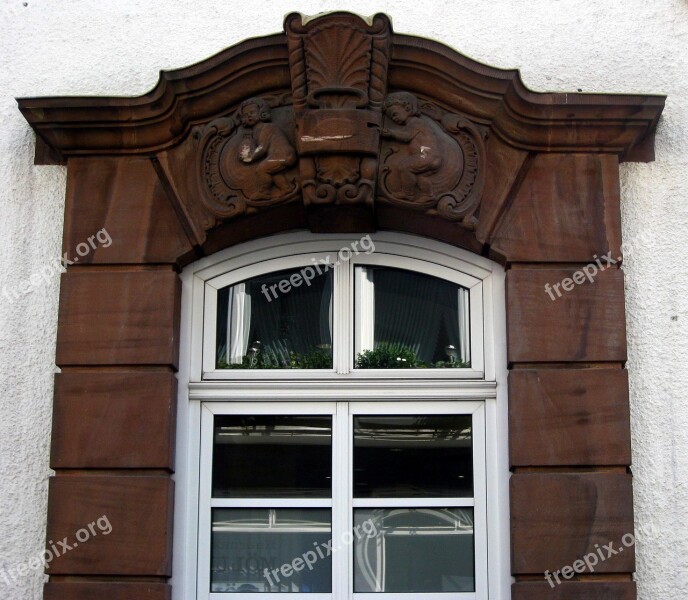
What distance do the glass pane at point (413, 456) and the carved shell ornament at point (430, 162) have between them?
3.01 feet

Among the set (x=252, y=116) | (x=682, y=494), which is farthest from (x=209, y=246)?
(x=682, y=494)

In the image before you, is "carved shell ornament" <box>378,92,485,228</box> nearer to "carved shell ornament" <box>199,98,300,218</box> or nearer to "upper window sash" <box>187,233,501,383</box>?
"upper window sash" <box>187,233,501,383</box>

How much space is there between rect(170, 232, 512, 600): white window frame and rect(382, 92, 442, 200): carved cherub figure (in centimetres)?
35

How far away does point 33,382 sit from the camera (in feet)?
17.2

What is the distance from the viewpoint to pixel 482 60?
5.54m

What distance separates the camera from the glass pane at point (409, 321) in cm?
537

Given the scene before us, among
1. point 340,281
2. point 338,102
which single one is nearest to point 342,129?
point 338,102

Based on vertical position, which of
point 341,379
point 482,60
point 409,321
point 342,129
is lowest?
point 341,379

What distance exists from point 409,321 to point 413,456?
616mm

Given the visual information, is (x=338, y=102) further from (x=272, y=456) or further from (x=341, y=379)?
(x=272, y=456)

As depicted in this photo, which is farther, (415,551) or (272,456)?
(272,456)

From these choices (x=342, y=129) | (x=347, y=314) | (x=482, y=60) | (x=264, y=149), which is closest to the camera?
(x=342, y=129)

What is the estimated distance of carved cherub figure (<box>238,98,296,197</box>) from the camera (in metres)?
5.22

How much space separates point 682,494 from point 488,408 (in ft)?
2.90
